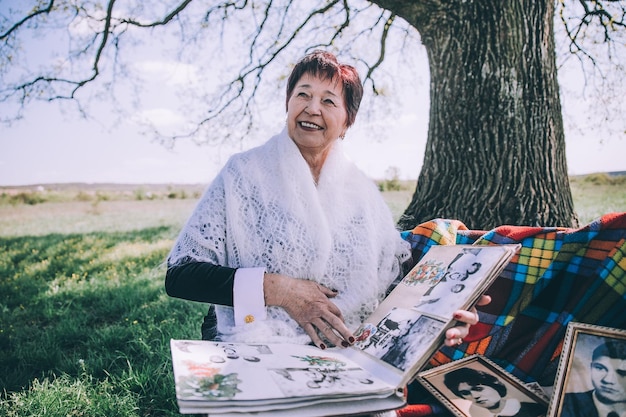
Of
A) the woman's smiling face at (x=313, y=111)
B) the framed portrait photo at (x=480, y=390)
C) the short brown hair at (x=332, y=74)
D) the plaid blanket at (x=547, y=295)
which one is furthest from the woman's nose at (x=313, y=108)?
the framed portrait photo at (x=480, y=390)

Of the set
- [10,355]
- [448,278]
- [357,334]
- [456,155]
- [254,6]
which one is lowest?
[10,355]

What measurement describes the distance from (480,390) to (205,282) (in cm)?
109

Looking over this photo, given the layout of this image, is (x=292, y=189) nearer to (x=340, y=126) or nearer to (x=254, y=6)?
(x=340, y=126)

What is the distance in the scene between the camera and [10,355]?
2727mm

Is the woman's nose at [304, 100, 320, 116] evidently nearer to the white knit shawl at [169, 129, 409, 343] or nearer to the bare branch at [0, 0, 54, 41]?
the white knit shawl at [169, 129, 409, 343]

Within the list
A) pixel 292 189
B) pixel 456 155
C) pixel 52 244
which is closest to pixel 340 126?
pixel 292 189

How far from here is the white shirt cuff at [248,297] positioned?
1.55 meters

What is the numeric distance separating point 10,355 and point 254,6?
16.8 feet

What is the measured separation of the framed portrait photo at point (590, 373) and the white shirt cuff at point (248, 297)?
1027 mm

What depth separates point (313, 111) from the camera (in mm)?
1786

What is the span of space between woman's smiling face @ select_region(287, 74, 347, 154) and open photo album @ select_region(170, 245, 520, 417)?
0.74 m

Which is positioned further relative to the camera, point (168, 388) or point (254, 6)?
point (254, 6)

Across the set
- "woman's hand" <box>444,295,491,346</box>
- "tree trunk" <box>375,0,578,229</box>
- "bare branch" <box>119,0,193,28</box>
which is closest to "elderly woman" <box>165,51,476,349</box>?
"woman's hand" <box>444,295,491,346</box>

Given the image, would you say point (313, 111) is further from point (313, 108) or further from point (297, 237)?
point (297, 237)
